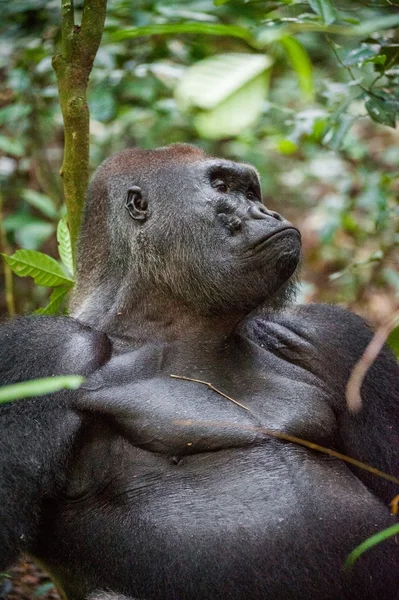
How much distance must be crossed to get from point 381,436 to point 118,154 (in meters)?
1.67

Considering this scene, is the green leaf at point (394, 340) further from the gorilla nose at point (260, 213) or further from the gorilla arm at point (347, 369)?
the gorilla nose at point (260, 213)

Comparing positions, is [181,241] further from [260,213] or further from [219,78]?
[219,78]

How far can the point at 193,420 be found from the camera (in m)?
3.04

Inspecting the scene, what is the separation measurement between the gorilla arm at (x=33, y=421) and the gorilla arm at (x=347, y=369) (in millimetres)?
777

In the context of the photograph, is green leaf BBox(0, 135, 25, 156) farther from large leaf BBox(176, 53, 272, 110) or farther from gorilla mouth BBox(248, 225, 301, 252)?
large leaf BBox(176, 53, 272, 110)

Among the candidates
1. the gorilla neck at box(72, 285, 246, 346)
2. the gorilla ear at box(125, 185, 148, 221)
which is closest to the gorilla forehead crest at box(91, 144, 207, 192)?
the gorilla ear at box(125, 185, 148, 221)

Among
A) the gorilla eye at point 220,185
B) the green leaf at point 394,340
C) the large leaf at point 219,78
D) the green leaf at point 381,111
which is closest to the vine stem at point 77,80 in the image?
the gorilla eye at point 220,185

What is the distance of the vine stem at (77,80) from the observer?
11.9 ft

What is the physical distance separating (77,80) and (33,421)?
159 cm

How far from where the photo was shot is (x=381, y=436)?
3.32 metres

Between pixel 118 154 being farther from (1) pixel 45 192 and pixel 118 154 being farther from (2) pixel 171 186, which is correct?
(1) pixel 45 192

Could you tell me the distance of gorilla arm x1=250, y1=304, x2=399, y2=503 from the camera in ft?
10.8

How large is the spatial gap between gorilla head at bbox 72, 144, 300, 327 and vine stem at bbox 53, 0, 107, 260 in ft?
0.82

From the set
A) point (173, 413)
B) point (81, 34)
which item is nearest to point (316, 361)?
point (173, 413)
